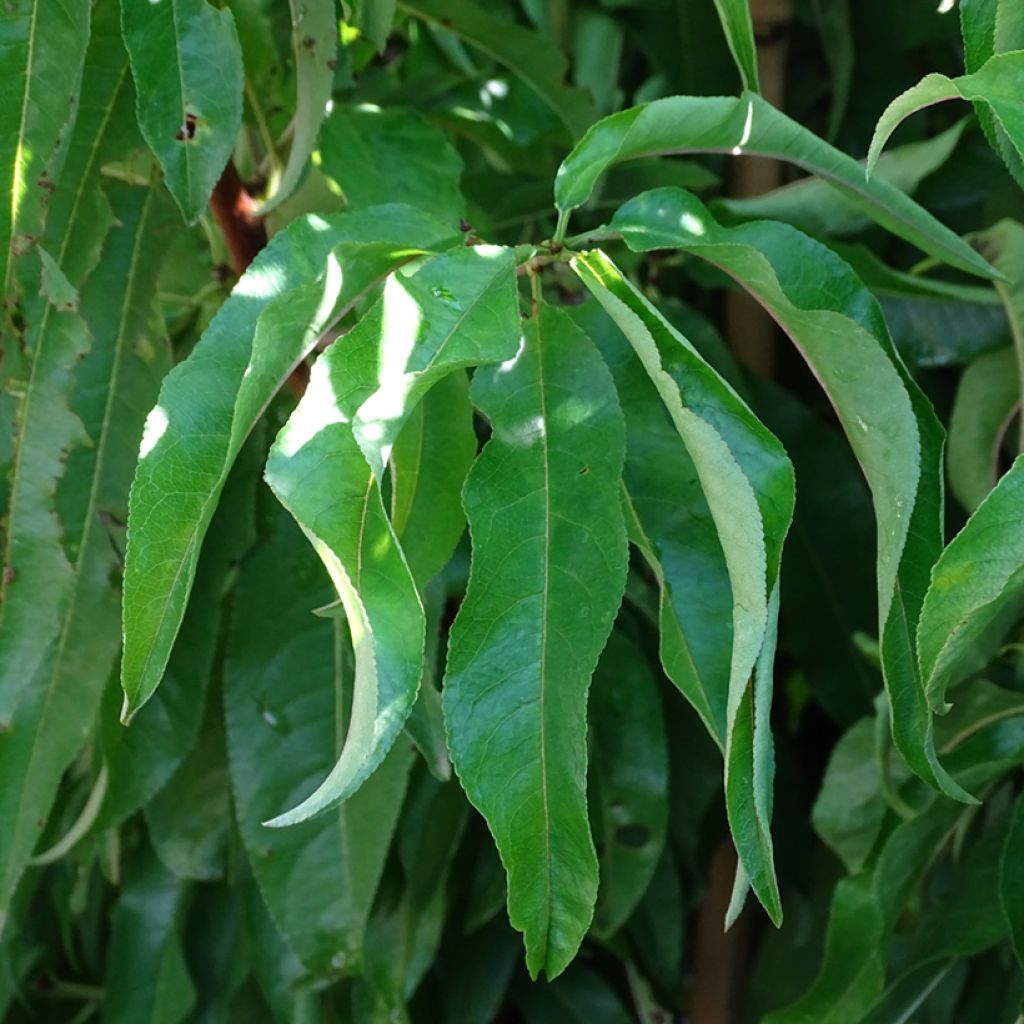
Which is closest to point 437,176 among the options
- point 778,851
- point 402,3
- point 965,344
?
point 402,3

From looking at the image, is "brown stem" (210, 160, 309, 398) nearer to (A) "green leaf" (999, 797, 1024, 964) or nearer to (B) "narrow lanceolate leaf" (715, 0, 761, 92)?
(B) "narrow lanceolate leaf" (715, 0, 761, 92)

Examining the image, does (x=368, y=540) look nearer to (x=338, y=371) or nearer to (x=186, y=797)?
(x=338, y=371)

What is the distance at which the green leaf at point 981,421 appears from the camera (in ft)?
1.94

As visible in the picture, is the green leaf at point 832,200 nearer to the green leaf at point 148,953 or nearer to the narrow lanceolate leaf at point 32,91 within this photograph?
the narrow lanceolate leaf at point 32,91

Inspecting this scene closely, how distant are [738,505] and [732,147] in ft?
0.48

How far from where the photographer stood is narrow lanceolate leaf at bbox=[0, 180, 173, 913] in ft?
1.65

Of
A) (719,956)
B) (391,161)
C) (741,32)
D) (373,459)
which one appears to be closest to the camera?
(373,459)

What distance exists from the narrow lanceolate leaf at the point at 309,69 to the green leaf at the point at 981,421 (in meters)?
0.33

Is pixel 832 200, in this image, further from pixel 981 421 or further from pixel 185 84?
pixel 185 84

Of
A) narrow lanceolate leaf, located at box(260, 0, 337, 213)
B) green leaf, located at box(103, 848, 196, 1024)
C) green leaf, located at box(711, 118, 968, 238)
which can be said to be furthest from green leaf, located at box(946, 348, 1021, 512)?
green leaf, located at box(103, 848, 196, 1024)

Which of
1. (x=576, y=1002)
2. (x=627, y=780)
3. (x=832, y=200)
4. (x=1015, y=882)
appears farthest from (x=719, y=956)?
(x=832, y=200)

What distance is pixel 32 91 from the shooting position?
0.41 metres

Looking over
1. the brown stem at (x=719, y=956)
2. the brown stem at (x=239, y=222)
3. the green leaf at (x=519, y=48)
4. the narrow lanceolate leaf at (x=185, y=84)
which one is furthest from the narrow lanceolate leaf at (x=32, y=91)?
the brown stem at (x=719, y=956)

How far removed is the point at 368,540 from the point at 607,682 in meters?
0.39
